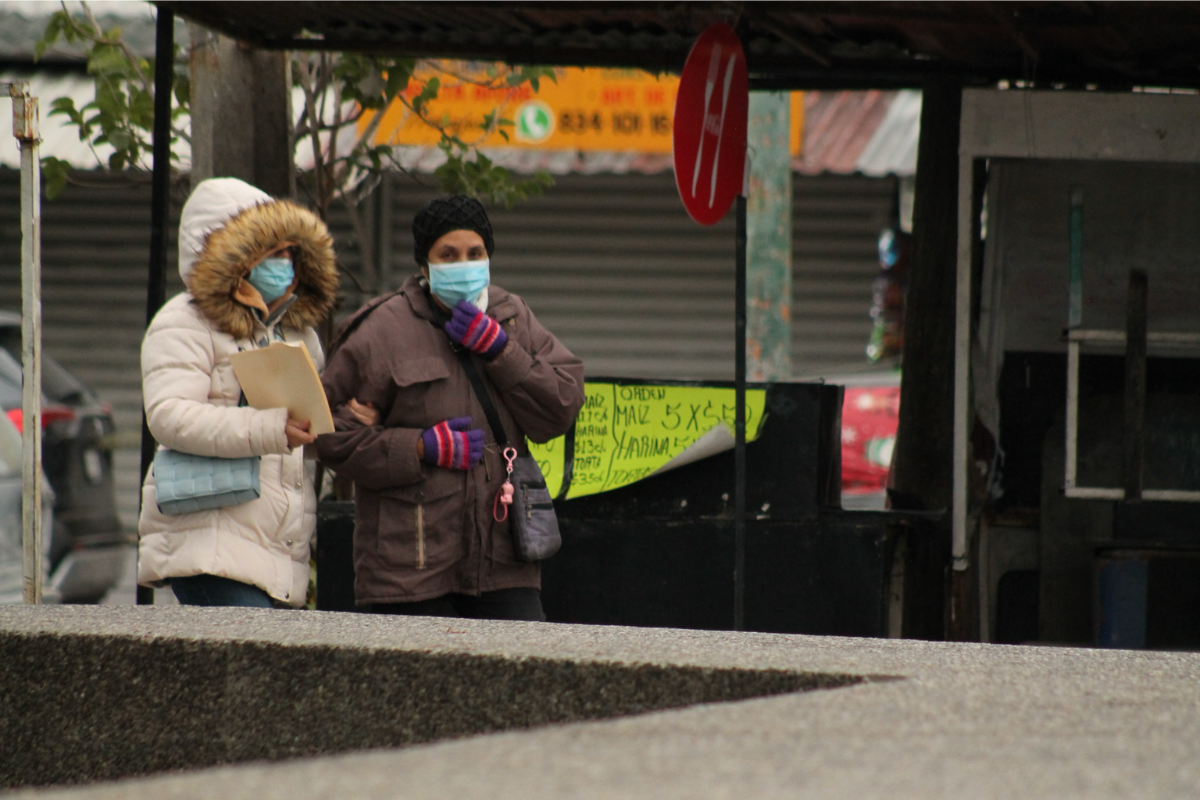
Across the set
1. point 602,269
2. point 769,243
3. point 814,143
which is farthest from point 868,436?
point 602,269

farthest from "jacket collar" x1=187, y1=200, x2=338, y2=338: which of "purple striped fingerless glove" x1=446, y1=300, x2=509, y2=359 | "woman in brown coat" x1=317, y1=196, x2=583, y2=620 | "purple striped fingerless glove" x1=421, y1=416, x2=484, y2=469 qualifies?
"purple striped fingerless glove" x1=421, y1=416, x2=484, y2=469

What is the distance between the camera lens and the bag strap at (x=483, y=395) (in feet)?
Answer: 12.1

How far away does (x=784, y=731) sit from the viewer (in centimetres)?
206

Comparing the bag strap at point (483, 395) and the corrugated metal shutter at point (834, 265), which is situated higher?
the corrugated metal shutter at point (834, 265)

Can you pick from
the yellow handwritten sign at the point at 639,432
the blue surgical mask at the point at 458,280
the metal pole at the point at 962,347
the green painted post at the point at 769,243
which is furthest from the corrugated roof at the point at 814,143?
the blue surgical mask at the point at 458,280

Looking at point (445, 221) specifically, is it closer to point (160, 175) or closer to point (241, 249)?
point (241, 249)

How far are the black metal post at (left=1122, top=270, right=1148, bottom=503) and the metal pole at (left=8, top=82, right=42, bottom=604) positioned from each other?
3.37 meters

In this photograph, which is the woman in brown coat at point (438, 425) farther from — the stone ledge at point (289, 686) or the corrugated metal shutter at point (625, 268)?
the corrugated metal shutter at point (625, 268)

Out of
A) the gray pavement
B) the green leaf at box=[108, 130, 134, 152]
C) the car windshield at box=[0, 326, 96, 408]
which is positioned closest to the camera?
the gray pavement

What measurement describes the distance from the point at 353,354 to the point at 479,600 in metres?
0.71

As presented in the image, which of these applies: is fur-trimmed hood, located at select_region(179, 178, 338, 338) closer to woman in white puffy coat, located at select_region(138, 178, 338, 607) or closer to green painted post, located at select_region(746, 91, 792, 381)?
woman in white puffy coat, located at select_region(138, 178, 338, 607)

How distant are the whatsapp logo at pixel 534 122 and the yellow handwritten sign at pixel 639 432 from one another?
5.49m

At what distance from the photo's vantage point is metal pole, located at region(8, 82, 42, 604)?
11.6ft

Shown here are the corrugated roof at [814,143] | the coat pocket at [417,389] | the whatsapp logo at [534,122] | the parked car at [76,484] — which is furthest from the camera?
the whatsapp logo at [534,122]
